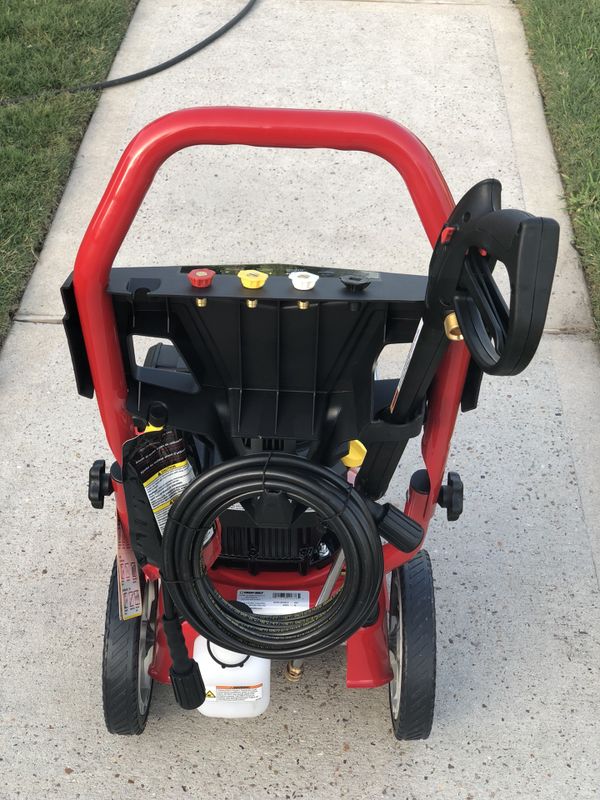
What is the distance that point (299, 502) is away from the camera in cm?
177

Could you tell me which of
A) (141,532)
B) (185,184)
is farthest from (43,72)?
(141,532)

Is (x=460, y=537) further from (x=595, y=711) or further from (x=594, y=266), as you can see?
(x=594, y=266)

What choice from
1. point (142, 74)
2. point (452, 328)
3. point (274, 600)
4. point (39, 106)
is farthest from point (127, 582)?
point (142, 74)

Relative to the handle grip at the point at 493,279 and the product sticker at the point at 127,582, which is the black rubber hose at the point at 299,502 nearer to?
the product sticker at the point at 127,582

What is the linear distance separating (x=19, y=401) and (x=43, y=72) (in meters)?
2.06

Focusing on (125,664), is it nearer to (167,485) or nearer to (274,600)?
(274,600)

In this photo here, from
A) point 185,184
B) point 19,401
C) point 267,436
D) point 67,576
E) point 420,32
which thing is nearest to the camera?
point 267,436

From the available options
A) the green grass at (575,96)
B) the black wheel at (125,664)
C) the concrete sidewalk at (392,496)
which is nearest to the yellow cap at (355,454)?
the black wheel at (125,664)

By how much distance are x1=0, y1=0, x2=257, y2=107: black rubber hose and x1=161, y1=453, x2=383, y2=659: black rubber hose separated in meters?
3.21

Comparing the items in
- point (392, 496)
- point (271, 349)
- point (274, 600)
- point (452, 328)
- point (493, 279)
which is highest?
point (493, 279)

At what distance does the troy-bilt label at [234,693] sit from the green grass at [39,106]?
1.72 meters

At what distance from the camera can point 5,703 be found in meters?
2.35

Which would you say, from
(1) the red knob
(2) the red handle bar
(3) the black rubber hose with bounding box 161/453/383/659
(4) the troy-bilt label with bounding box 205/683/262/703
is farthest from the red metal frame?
(4) the troy-bilt label with bounding box 205/683/262/703

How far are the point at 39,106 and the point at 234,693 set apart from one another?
3.08 m
